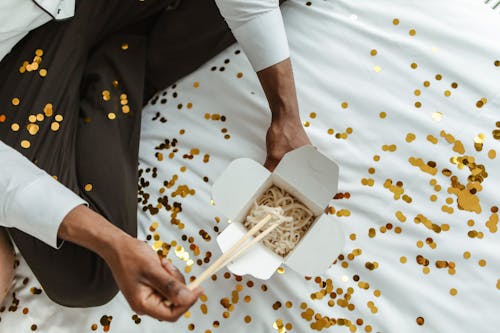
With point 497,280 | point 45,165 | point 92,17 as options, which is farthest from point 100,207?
point 497,280

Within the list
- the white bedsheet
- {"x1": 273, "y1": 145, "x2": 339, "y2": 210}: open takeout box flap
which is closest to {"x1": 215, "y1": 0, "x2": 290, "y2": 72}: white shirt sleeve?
the white bedsheet

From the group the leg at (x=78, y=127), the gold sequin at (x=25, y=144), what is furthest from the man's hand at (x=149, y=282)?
the gold sequin at (x=25, y=144)

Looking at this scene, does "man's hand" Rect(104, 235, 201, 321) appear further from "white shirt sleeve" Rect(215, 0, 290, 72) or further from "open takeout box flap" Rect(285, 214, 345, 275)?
"white shirt sleeve" Rect(215, 0, 290, 72)

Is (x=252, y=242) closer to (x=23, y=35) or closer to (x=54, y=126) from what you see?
(x=54, y=126)

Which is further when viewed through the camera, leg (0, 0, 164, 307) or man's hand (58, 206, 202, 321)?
leg (0, 0, 164, 307)

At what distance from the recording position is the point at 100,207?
0.96 metres

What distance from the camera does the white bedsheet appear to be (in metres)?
0.96

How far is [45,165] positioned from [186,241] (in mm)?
314

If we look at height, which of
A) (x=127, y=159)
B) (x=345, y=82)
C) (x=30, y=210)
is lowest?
(x=30, y=210)

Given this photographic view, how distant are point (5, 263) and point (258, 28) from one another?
0.68m

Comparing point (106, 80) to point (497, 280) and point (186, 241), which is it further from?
point (497, 280)

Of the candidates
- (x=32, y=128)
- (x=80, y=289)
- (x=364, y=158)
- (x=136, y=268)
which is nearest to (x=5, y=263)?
(x=80, y=289)

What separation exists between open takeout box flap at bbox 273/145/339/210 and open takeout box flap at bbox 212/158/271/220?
0.13ft

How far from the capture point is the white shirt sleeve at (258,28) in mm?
975
